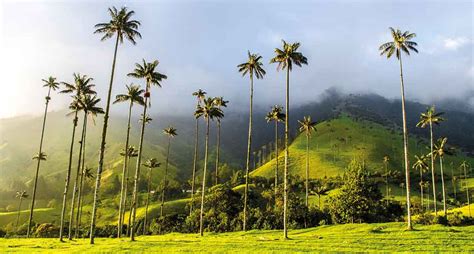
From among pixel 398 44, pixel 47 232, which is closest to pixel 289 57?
pixel 398 44

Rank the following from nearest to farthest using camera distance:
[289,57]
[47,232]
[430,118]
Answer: [289,57], [430,118], [47,232]

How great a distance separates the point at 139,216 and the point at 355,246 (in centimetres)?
15024

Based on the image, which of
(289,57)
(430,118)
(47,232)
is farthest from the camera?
(47,232)

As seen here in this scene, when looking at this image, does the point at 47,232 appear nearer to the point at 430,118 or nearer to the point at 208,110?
the point at 208,110

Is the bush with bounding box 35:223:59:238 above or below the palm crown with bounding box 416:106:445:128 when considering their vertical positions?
below

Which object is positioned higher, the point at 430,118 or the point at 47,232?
the point at 430,118

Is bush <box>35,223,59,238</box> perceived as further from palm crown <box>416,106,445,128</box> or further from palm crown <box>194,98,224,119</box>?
palm crown <box>416,106,445,128</box>

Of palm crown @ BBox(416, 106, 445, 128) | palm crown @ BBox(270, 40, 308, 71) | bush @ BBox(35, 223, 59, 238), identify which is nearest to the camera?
palm crown @ BBox(270, 40, 308, 71)

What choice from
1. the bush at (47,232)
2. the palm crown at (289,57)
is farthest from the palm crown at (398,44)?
the bush at (47,232)

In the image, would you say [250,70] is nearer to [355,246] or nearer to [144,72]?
[144,72]

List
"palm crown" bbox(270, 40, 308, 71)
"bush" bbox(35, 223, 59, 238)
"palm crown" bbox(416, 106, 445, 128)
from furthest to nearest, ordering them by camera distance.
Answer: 1. "bush" bbox(35, 223, 59, 238)
2. "palm crown" bbox(416, 106, 445, 128)
3. "palm crown" bbox(270, 40, 308, 71)

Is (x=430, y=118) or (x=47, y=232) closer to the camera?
(x=430, y=118)

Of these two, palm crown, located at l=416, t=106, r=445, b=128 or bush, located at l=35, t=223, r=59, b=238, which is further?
bush, located at l=35, t=223, r=59, b=238

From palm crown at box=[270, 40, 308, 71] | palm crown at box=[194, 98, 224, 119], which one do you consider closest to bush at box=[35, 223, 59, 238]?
palm crown at box=[194, 98, 224, 119]
